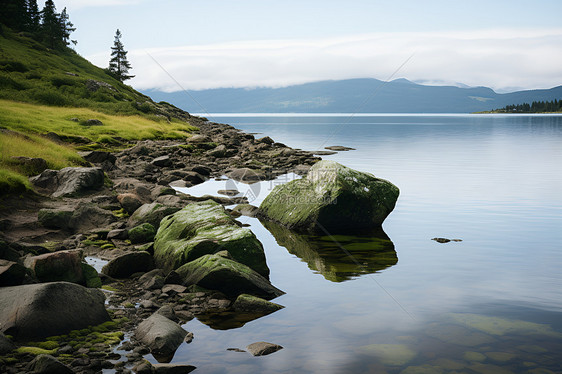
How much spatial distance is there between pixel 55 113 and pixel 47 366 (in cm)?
5341

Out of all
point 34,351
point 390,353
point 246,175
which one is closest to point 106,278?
point 34,351

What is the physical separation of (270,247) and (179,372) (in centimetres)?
872

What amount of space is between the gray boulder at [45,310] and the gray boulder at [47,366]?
1147mm

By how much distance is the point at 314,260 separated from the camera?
14.4 m

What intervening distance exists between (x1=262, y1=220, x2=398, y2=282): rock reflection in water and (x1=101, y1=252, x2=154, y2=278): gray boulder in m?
4.72

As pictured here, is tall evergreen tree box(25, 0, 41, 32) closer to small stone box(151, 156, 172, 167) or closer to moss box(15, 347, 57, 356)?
small stone box(151, 156, 172, 167)

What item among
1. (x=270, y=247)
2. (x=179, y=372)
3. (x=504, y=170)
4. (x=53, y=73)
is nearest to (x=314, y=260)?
(x=270, y=247)

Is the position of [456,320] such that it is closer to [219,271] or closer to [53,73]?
[219,271]

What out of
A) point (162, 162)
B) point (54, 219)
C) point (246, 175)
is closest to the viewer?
point (54, 219)

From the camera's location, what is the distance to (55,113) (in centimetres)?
5359

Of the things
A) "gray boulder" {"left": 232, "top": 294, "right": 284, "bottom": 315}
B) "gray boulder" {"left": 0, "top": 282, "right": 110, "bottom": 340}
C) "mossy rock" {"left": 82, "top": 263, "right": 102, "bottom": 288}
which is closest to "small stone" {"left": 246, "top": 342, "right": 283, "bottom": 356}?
"gray boulder" {"left": 232, "top": 294, "right": 284, "bottom": 315}

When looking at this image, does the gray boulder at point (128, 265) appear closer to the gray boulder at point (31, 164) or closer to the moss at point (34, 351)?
the moss at point (34, 351)

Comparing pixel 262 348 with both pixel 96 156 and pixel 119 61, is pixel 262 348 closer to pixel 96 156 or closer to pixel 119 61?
pixel 96 156

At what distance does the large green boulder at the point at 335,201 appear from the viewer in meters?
17.1
